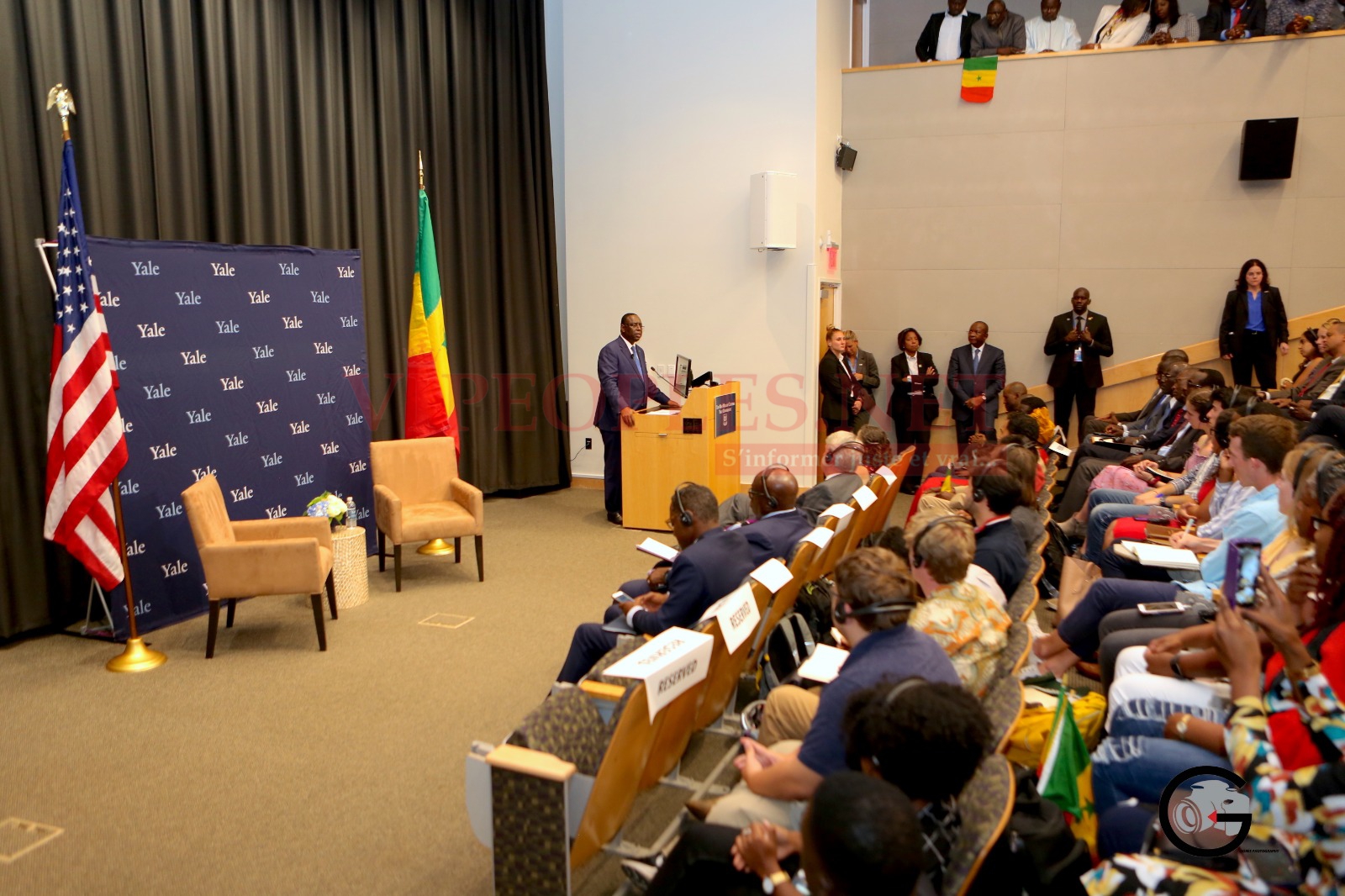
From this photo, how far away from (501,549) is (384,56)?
398 centimetres

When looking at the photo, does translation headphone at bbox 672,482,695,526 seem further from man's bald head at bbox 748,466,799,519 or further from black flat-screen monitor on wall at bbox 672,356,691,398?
black flat-screen monitor on wall at bbox 672,356,691,398

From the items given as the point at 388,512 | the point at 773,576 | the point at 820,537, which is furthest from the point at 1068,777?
the point at 388,512

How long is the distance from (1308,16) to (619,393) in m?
6.89

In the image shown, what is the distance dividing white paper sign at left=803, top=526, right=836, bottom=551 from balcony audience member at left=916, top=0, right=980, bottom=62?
23.5 feet

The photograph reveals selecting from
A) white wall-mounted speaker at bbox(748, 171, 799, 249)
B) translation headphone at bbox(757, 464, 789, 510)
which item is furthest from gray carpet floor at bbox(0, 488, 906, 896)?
white wall-mounted speaker at bbox(748, 171, 799, 249)

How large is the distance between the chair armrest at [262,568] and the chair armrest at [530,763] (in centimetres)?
289

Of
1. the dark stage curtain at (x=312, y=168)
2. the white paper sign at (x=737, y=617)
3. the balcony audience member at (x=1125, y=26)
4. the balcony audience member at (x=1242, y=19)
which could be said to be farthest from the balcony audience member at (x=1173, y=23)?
the white paper sign at (x=737, y=617)

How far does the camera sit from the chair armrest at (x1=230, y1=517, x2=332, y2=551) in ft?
17.6

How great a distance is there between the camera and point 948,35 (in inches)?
376

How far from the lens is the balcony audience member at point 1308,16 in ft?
27.7

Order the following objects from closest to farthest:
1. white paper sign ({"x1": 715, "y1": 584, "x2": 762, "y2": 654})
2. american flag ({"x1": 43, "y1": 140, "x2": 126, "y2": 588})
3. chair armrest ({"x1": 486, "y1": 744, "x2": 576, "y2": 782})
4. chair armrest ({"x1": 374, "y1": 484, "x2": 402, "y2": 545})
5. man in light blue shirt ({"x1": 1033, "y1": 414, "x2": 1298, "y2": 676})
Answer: chair armrest ({"x1": 486, "y1": 744, "x2": 576, "y2": 782})
white paper sign ({"x1": 715, "y1": 584, "x2": 762, "y2": 654})
man in light blue shirt ({"x1": 1033, "y1": 414, "x2": 1298, "y2": 676})
american flag ({"x1": 43, "y1": 140, "x2": 126, "y2": 588})
chair armrest ({"x1": 374, "y1": 484, "x2": 402, "y2": 545})

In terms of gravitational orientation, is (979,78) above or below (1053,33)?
below

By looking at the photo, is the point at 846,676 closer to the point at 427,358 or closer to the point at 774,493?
the point at 774,493

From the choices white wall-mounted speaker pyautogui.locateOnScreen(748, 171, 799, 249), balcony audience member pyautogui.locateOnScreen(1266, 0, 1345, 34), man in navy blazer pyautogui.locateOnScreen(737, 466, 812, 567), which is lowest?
man in navy blazer pyautogui.locateOnScreen(737, 466, 812, 567)
